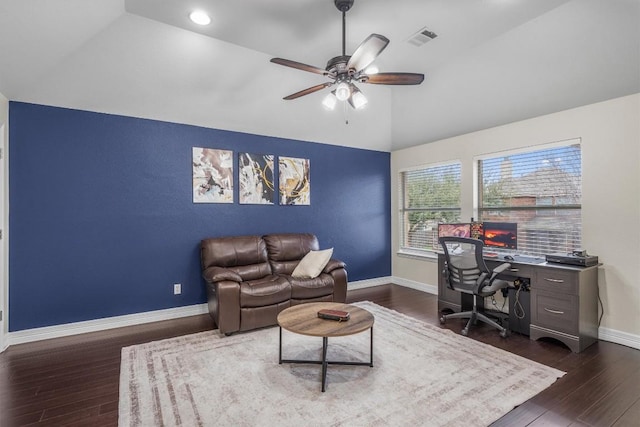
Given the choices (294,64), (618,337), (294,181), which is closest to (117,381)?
(294,64)

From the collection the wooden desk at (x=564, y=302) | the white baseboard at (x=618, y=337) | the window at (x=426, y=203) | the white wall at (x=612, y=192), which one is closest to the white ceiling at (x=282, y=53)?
the white wall at (x=612, y=192)

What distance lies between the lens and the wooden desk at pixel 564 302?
302 centimetres

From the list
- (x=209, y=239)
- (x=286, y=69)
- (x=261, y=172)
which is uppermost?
(x=286, y=69)

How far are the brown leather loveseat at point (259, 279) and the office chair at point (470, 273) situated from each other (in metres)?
1.31

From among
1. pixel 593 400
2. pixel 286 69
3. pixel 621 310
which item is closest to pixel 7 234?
pixel 286 69

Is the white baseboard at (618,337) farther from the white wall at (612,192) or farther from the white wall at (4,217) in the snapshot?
the white wall at (4,217)

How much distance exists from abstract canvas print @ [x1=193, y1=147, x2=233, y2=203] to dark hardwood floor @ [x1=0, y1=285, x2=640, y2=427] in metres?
1.66

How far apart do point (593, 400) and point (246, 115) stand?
441cm

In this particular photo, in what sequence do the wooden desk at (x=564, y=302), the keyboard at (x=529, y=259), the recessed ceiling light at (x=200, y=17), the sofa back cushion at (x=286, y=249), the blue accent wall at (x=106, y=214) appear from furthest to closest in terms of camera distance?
the sofa back cushion at (x=286, y=249) → the keyboard at (x=529, y=259) → the blue accent wall at (x=106, y=214) → the wooden desk at (x=564, y=302) → the recessed ceiling light at (x=200, y=17)

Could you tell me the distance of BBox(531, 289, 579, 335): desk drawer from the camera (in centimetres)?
303

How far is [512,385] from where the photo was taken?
2406mm

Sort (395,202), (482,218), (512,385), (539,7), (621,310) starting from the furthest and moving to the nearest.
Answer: (395,202) → (482,218) → (621,310) → (539,7) → (512,385)

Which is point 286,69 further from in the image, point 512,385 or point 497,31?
point 512,385

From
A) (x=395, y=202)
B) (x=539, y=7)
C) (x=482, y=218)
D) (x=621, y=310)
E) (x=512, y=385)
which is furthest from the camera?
(x=395, y=202)
